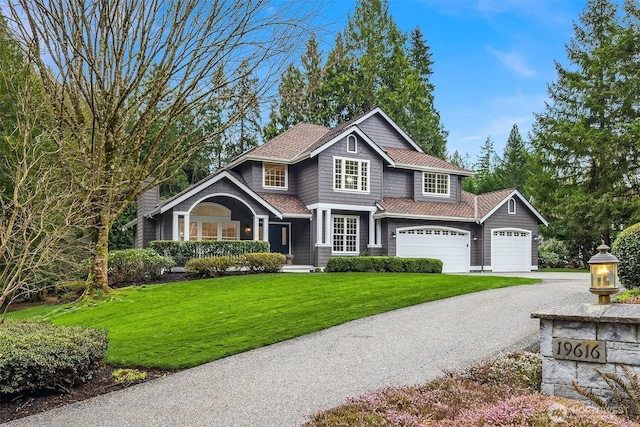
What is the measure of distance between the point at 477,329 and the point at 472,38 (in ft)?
33.6

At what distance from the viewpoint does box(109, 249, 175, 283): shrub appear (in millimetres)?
16438

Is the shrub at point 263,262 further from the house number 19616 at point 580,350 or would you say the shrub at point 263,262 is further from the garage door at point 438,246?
the house number 19616 at point 580,350

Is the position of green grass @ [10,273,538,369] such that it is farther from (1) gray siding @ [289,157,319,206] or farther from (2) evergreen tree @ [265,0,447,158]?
(2) evergreen tree @ [265,0,447,158]

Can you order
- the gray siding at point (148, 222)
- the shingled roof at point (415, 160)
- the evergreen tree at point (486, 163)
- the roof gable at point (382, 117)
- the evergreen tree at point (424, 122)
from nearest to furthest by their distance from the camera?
the gray siding at point (148, 222) < the shingled roof at point (415, 160) < the roof gable at point (382, 117) < the evergreen tree at point (424, 122) < the evergreen tree at point (486, 163)

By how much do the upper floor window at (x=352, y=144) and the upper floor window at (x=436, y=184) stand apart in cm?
436

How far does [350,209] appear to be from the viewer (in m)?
21.8

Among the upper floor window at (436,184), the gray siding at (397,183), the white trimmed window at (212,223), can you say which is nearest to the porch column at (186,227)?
the white trimmed window at (212,223)

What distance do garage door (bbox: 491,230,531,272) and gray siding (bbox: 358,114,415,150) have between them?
648 cm

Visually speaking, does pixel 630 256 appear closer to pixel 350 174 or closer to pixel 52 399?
pixel 52 399

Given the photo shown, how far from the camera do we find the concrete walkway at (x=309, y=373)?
507cm

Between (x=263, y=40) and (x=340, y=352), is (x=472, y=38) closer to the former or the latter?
(x=263, y=40)

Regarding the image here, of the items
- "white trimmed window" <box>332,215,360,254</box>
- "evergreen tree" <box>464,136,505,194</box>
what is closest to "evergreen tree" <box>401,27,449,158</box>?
"evergreen tree" <box>464,136,505,194</box>

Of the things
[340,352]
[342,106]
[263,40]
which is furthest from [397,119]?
[340,352]

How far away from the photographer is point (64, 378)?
587 centimetres
